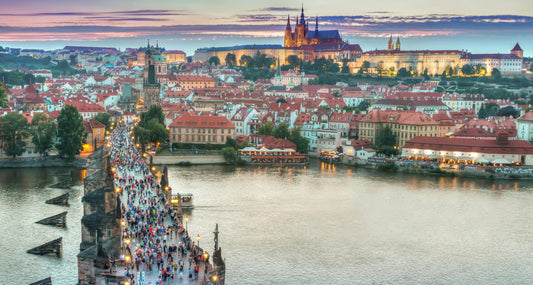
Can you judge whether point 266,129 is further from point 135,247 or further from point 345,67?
point 345,67

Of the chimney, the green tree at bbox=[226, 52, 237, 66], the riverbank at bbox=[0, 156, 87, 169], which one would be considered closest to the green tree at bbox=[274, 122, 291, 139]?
the riverbank at bbox=[0, 156, 87, 169]

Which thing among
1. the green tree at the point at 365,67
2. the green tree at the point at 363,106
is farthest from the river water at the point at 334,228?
the green tree at the point at 365,67

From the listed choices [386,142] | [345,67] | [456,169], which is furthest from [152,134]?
[345,67]

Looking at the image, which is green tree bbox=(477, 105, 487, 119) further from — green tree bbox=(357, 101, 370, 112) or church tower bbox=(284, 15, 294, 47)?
church tower bbox=(284, 15, 294, 47)

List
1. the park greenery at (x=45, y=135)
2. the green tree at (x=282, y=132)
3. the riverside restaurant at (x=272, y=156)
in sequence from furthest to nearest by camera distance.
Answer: the green tree at (x=282, y=132) < the riverside restaurant at (x=272, y=156) < the park greenery at (x=45, y=135)

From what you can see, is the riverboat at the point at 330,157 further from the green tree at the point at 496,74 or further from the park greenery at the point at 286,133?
the green tree at the point at 496,74
